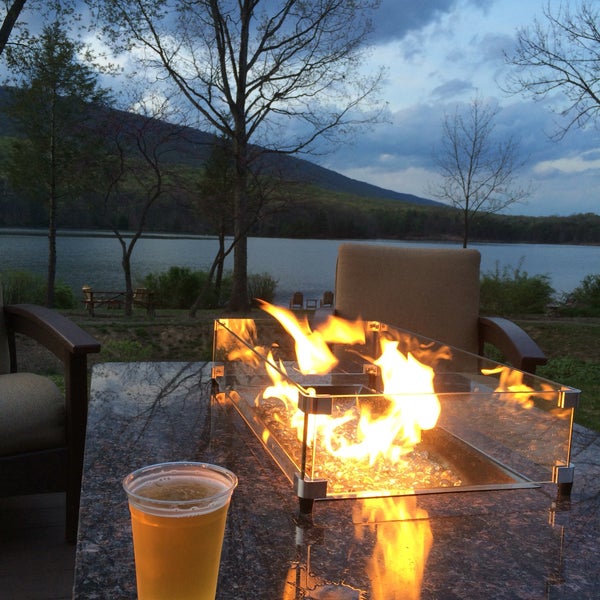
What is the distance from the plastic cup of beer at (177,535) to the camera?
697 millimetres

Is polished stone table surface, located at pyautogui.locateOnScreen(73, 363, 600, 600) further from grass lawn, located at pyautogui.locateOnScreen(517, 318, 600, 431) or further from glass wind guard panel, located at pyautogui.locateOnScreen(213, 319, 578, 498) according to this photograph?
grass lawn, located at pyautogui.locateOnScreen(517, 318, 600, 431)

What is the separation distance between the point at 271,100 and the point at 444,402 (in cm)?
932

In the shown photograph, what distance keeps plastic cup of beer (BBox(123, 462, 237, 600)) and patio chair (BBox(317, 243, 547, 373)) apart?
2246 mm

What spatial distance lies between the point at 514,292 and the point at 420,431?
32.6 ft

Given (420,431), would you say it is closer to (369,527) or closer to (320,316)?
(369,527)

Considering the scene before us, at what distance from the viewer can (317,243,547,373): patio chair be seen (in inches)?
118

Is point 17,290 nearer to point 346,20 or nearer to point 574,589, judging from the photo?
point 346,20

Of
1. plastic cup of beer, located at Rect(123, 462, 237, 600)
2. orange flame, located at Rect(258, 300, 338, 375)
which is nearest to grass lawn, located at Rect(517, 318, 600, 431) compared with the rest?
orange flame, located at Rect(258, 300, 338, 375)

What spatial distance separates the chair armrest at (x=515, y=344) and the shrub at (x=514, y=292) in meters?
7.94

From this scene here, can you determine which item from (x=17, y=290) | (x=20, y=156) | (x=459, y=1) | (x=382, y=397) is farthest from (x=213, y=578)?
(x=20, y=156)

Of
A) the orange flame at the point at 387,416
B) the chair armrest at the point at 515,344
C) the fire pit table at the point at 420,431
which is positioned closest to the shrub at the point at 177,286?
the chair armrest at the point at 515,344

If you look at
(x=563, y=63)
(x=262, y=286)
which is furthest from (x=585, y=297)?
(x=262, y=286)

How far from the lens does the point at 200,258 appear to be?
12.6 metres

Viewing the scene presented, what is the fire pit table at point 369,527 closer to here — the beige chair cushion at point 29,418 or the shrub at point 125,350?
the beige chair cushion at point 29,418
